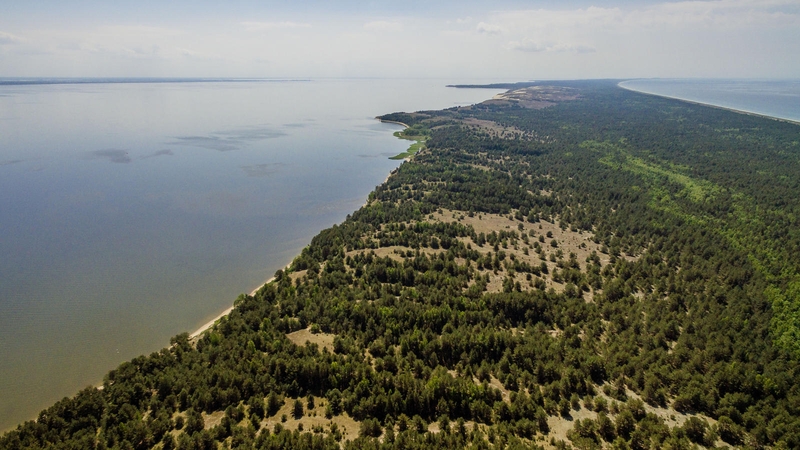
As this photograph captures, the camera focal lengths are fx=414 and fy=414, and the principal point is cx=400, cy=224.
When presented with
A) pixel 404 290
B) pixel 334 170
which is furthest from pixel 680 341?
pixel 334 170

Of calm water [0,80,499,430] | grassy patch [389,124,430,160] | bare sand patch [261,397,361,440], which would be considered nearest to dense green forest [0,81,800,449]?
bare sand patch [261,397,361,440]

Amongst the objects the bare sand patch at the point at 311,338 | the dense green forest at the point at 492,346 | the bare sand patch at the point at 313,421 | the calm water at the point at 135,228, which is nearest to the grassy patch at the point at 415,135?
the calm water at the point at 135,228

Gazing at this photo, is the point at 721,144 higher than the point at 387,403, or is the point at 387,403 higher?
the point at 721,144

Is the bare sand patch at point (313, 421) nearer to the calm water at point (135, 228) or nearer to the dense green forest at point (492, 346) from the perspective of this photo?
the dense green forest at point (492, 346)

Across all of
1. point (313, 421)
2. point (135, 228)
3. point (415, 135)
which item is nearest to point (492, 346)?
point (313, 421)

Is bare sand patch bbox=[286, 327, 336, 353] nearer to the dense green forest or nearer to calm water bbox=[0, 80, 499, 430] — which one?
the dense green forest

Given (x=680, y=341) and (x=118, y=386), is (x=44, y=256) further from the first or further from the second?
(x=680, y=341)

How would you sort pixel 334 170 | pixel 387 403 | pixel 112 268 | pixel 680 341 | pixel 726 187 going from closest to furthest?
pixel 387 403 → pixel 680 341 → pixel 112 268 → pixel 726 187 → pixel 334 170
